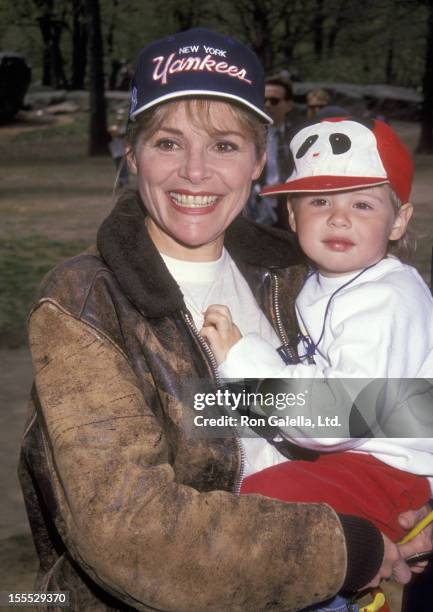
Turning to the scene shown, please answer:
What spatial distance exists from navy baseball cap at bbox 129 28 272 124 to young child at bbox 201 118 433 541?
0.36m

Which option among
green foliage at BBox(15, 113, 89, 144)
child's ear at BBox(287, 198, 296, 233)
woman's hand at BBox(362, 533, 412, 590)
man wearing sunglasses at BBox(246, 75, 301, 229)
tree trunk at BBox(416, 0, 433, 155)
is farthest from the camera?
green foliage at BBox(15, 113, 89, 144)

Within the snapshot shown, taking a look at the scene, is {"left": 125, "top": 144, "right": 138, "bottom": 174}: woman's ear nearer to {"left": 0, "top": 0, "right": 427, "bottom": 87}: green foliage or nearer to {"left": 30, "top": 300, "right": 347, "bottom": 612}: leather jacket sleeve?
{"left": 30, "top": 300, "right": 347, "bottom": 612}: leather jacket sleeve

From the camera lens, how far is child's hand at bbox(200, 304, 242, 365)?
178 cm

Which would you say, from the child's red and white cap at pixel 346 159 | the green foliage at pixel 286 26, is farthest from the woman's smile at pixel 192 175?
the green foliage at pixel 286 26

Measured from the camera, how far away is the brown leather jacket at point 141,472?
150 centimetres

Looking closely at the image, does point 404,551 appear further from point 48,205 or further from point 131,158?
point 48,205

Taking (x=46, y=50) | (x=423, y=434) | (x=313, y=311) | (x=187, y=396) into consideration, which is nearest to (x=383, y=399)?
(x=423, y=434)

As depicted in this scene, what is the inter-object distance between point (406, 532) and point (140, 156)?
36.2 inches

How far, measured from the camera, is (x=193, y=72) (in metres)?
1.73

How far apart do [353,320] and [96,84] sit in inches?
804

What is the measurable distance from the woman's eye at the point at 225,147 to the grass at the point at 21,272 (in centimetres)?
517

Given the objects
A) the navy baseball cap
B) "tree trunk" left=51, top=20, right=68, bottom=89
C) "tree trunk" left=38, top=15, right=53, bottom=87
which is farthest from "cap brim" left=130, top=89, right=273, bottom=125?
"tree trunk" left=51, top=20, right=68, bottom=89

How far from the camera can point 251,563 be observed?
1521 millimetres

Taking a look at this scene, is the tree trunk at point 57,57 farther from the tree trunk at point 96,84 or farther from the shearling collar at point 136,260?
the shearling collar at point 136,260
